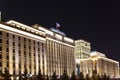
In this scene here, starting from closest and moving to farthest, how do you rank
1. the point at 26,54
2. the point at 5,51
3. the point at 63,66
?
1. the point at 5,51
2. the point at 26,54
3. the point at 63,66

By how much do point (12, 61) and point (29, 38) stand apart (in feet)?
47.6

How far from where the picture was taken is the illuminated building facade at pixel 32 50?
2987 inches

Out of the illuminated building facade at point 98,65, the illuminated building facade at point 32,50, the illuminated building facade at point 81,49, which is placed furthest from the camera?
the illuminated building facade at point 81,49

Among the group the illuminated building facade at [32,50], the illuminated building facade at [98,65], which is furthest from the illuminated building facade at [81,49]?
the illuminated building facade at [32,50]

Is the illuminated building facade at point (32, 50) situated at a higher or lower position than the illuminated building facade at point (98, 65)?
higher

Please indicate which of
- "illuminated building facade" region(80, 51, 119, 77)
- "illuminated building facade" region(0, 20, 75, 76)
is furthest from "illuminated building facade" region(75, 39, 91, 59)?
"illuminated building facade" region(0, 20, 75, 76)

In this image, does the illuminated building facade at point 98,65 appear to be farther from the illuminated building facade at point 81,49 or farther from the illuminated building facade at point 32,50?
the illuminated building facade at point 32,50

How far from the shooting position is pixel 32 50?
8881 cm

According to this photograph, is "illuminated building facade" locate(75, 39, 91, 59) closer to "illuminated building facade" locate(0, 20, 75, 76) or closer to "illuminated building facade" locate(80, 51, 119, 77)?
"illuminated building facade" locate(80, 51, 119, 77)

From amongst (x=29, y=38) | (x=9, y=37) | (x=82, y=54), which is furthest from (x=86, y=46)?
(x=9, y=37)

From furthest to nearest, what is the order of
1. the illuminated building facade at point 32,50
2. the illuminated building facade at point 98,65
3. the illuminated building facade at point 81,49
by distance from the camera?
the illuminated building facade at point 81,49, the illuminated building facade at point 98,65, the illuminated building facade at point 32,50

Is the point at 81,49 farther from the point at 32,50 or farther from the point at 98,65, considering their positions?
the point at 32,50

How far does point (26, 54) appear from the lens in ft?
278

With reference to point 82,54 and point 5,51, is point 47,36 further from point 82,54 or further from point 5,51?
point 82,54
